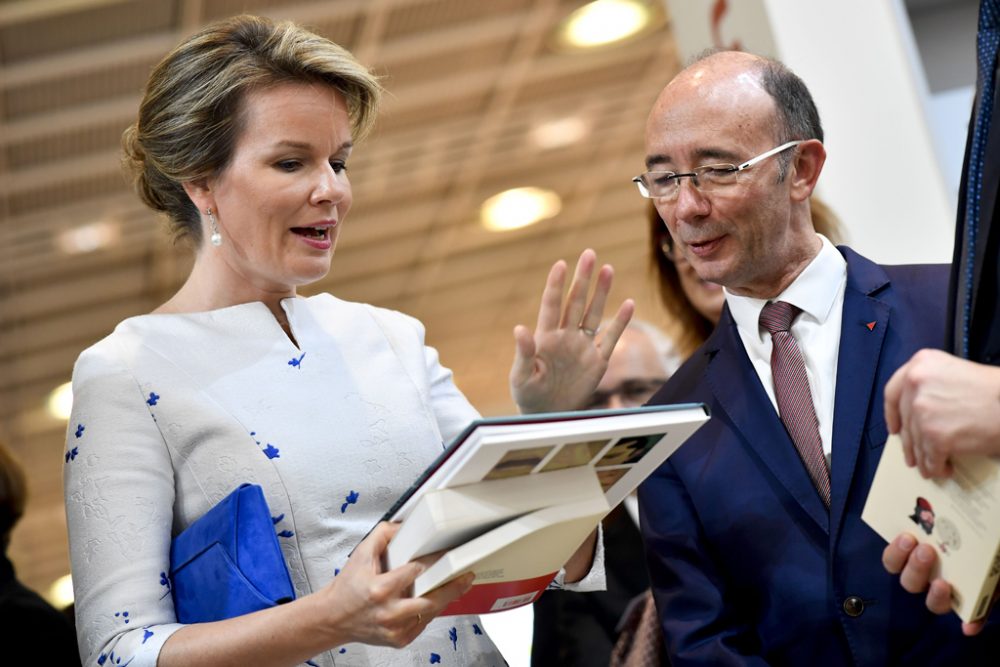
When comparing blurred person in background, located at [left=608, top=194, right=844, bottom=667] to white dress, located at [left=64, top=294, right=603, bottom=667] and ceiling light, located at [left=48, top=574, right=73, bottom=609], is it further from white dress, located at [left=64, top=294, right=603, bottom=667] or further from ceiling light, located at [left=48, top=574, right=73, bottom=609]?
ceiling light, located at [left=48, top=574, right=73, bottom=609]

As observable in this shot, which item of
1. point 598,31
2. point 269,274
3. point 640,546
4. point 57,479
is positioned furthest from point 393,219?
point 269,274

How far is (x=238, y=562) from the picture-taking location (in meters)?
1.76

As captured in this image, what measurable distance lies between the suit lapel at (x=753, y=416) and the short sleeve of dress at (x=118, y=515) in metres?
0.90

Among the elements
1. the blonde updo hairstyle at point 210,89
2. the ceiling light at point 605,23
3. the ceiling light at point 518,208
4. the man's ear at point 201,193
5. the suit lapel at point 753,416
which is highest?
the ceiling light at point 605,23

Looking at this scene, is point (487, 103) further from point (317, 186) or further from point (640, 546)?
point (317, 186)

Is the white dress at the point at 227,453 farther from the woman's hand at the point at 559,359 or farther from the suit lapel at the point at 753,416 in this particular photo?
the suit lapel at the point at 753,416

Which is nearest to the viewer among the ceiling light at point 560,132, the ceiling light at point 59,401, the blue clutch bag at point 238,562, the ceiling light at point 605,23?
the blue clutch bag at point 238,562

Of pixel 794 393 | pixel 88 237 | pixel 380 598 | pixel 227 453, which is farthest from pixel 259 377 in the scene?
pixel 88 237

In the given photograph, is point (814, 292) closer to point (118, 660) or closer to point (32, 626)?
point (118, 660)

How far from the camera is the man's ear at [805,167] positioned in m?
2.16

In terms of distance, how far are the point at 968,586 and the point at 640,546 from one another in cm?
150

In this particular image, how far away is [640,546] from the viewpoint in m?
3.06

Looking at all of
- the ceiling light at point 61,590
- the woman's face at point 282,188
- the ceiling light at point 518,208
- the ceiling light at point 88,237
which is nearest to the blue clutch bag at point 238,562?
the woman's face at point 282,188

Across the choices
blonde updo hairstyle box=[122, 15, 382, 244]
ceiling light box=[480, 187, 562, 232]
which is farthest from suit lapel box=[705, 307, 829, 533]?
ceiling light box=[480, 187, 562, 232]
